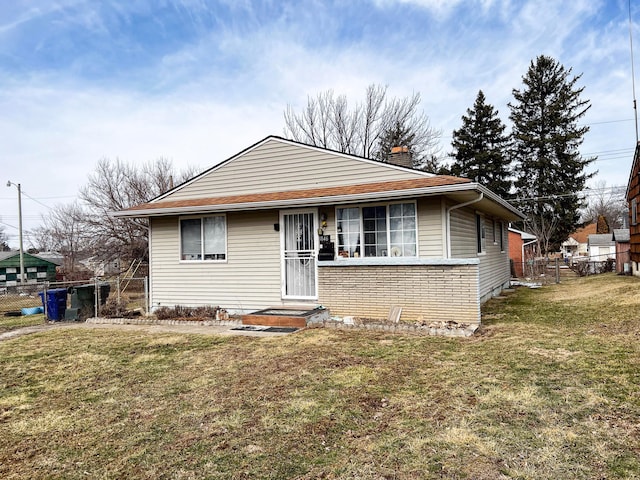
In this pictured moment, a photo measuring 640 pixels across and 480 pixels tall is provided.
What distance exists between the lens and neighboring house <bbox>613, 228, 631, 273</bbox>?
16.6 meters

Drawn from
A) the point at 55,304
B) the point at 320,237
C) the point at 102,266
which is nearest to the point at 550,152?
the point at 320,237

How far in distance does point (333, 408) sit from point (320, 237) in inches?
224

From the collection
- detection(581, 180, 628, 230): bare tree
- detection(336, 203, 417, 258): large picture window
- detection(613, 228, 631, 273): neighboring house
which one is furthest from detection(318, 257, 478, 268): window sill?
detection(581, 180, 628, 230): bare tree

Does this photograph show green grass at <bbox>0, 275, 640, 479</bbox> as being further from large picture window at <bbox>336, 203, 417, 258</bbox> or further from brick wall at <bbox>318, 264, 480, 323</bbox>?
large picture window at <bbox>336, 203, 417, 258</bbox>

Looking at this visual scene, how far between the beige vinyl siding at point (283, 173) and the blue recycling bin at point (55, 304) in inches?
143

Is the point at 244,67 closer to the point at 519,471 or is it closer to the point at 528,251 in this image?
the point at 519,471

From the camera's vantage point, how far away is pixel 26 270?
30.0 metres

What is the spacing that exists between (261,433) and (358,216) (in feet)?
20.3

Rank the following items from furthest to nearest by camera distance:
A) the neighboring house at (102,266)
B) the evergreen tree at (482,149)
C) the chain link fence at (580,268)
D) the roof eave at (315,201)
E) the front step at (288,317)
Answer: the evergreen tree at (482,149) < the neighboring house at (102,266) < the chain link fence at (580,268) < the front step at (288,317) < the roof eave at (315,201)

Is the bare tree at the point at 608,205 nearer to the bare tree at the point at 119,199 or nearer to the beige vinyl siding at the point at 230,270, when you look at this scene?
the bare tree at the point at 119,199

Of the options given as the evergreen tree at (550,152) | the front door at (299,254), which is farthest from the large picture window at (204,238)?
the evergreen tree at (550,152)

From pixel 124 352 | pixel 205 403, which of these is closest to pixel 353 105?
pixel 124 352

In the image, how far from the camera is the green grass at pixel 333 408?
113 inches

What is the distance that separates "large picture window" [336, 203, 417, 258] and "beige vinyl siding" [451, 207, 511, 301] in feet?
3.09
